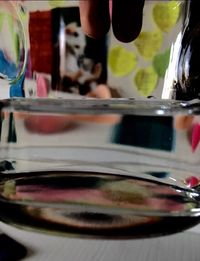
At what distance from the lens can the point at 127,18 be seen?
0.63 feet

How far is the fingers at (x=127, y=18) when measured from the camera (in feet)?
0.62

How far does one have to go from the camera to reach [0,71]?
205mm

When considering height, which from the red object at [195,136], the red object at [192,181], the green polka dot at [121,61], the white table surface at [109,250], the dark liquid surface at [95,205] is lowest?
the white table surface at [109,250]

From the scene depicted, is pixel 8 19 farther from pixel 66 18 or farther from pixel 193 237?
pixel 193 237

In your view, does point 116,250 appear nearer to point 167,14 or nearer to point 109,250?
point 109,250

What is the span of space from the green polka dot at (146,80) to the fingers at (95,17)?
25 millimetres

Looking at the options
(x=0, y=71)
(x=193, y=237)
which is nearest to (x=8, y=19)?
(x=0, y=71)

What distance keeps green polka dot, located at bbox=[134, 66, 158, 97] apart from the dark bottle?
0.4 inches

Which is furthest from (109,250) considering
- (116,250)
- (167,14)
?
(167,14)

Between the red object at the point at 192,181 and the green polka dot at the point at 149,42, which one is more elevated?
the green polka dot at the point at 149,42

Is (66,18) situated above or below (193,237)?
above

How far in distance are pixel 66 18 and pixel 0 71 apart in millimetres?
39

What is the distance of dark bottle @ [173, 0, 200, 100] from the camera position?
194mm

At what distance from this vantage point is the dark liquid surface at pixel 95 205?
0.51 feet
